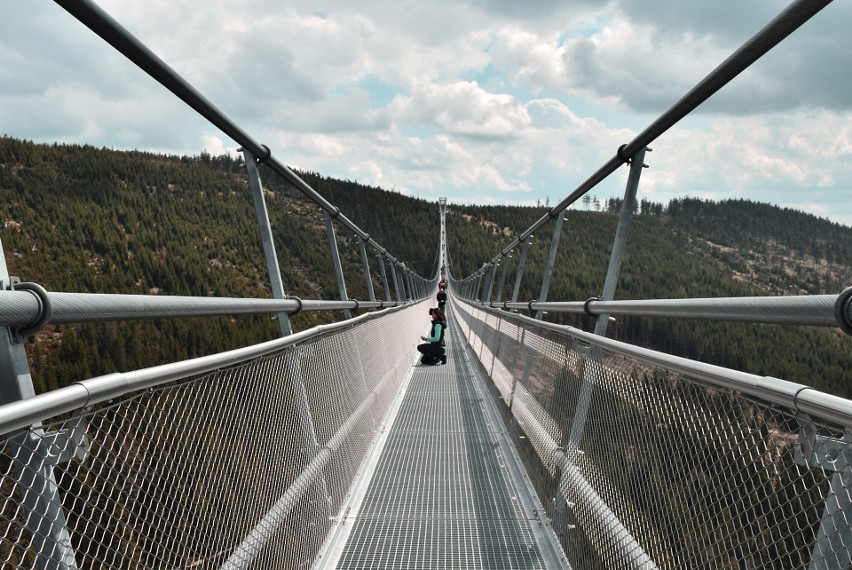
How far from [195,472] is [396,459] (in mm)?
3282

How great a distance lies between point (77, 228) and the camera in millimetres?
71938

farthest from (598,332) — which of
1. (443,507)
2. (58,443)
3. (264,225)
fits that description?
(58,443)

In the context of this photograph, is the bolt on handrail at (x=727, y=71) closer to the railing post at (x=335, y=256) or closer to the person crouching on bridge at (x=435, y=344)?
the railing post at (x=335, y=256)

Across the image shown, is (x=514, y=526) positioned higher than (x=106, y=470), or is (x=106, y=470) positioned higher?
(x=106, y=470)

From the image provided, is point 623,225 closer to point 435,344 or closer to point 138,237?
point 435,344

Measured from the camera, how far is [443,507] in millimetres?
3992

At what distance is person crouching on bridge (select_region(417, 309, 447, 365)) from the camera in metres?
10.3

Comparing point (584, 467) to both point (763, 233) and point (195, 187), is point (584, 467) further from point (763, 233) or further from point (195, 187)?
point (763, 233)

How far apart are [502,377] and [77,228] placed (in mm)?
75523

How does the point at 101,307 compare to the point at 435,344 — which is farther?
the point at 435,344

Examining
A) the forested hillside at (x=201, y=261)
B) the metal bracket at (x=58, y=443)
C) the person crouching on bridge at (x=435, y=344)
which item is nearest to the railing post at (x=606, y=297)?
the metal bracket at (x=58, y=443)

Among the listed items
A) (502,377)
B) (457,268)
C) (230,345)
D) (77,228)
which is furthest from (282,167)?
(457,268)

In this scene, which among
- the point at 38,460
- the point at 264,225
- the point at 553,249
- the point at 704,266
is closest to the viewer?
the point at 38,460

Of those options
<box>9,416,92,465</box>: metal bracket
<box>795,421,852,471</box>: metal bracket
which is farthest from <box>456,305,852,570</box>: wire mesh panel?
<box>9,416,92,465</box>: metal bracket
